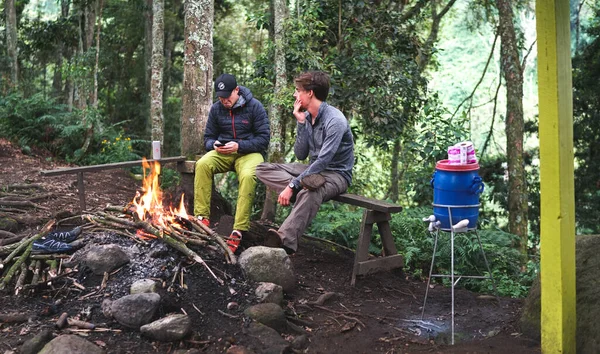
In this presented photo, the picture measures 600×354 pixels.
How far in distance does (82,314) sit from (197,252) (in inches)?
46.8

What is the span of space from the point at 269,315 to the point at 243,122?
8.07ft

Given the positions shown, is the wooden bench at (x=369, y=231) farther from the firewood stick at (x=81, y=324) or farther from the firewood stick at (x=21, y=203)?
the firewood stick at (x=21, y=203)

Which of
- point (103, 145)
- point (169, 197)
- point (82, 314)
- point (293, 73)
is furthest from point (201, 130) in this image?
point (103, 145)

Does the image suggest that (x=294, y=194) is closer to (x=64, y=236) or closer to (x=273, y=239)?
(x=273, y=239)

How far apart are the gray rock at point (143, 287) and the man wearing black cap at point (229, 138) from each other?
1542 millimetres

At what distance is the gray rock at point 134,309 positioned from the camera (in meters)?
4.64

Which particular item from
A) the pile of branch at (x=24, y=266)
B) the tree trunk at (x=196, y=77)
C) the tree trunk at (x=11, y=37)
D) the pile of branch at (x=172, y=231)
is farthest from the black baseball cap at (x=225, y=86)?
the tree trunk at (x=11, y=37)

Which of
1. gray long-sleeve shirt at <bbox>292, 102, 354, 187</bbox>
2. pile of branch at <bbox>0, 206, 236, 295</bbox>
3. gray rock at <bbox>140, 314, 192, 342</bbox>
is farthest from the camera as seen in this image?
gray long-sleeve shirt at <bbox>292, 102, 354, 187</bbox>

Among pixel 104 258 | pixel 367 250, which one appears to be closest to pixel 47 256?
pixel 104 258

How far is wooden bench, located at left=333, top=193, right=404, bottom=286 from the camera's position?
20.1 ft

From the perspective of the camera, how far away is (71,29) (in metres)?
16.3

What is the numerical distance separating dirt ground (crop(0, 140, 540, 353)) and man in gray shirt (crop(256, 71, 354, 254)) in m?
0.62

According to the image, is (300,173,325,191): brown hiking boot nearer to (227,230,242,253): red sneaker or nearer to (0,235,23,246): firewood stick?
(227,230,242,253): red sneaker

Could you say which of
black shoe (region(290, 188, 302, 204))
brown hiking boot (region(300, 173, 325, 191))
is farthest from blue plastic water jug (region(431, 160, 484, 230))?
black shoe (region(290, 188, 302, 204))
